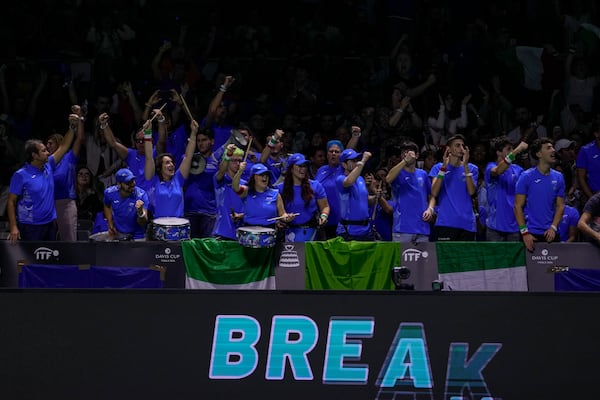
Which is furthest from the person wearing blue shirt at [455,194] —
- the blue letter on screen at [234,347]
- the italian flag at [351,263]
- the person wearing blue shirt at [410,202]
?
the blue letter on screen at [234,347]

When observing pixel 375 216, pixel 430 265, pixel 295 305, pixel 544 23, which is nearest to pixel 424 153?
pixel 375 216

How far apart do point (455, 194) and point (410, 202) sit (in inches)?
22.3

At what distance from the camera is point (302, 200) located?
15.1m

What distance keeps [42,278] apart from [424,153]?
236 inches

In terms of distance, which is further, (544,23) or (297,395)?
(544,23)

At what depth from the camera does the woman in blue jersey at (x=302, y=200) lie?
15.2 metres

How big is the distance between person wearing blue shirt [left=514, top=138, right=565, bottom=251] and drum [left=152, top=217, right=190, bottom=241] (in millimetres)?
3973

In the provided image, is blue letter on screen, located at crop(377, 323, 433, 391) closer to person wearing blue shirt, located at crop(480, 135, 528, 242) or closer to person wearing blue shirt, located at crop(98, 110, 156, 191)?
person wearing blue shirt, located at crop(480, 135, 528, 242)

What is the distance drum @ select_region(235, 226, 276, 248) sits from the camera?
14250 mm

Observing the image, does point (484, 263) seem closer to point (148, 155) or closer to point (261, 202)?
point (261, 202)

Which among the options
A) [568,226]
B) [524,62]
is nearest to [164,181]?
[568,226]

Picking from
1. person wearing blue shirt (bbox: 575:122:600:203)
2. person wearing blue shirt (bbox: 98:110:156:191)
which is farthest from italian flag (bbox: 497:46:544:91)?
person wearing blue shirt (bbox: 98:110:156:191)

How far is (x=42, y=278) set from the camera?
14266 millimetres

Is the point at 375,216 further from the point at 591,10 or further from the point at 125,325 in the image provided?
the point at 591,10
